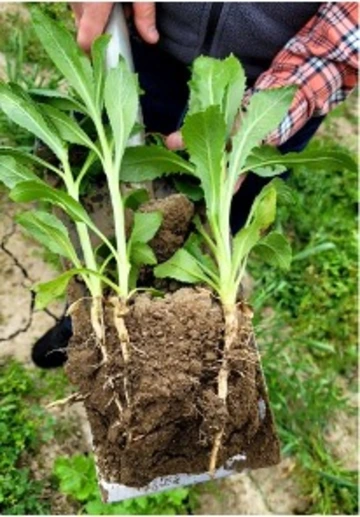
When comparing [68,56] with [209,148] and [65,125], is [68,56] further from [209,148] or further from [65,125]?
[209,148]

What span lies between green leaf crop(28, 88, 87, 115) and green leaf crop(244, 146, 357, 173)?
32 centimetres

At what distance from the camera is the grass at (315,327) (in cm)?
221

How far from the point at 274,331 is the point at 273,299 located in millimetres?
153

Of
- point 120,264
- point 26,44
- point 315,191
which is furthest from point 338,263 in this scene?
point 120,264

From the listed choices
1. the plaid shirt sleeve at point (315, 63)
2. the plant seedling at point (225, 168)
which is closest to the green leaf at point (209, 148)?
the plant seedling at point (225, 168)

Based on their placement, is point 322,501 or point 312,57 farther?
point 322,501

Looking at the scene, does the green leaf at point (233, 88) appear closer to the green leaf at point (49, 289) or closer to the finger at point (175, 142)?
the finger at point (175, 142)

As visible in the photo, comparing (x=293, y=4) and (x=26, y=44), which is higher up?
(x=26, y=44)

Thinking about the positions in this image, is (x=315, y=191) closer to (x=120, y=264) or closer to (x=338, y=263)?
(x=338, y=263)

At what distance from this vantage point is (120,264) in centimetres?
130

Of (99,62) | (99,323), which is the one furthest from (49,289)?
(99,62)

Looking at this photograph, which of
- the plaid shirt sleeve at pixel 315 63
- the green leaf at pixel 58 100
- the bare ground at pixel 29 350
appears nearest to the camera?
the green leaf at pixel 58 100

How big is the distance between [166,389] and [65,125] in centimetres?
51

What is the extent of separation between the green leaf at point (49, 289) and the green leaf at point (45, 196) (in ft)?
0.32
